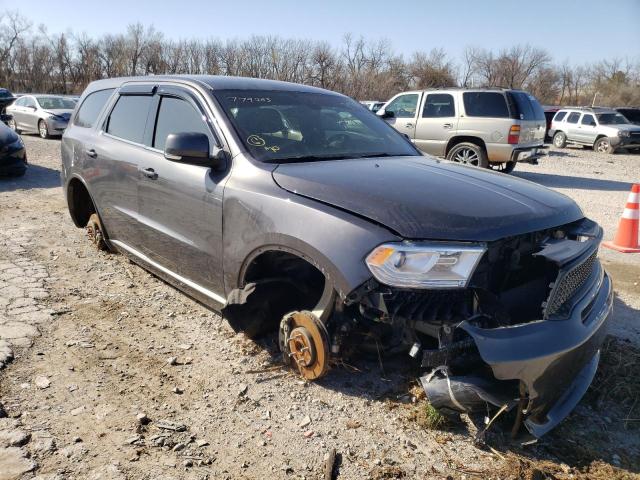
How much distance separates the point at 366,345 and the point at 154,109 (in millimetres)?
2508

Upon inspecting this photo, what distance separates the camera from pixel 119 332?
12.0 ft

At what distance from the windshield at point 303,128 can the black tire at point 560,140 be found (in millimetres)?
19749

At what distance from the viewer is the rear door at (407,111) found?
40.0 ft

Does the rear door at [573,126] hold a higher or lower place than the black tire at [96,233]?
higher

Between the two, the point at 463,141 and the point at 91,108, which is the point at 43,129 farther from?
the point at 91,108

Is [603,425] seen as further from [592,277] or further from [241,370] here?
[241,370]

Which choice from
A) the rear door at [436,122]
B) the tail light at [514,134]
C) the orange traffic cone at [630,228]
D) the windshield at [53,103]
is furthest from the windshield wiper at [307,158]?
the windshield at [53,103]

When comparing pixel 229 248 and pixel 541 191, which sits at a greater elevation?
pixel 541 191

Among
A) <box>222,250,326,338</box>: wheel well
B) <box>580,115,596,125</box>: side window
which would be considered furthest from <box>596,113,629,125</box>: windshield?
<box>222,250,326,338</box>: wheel well

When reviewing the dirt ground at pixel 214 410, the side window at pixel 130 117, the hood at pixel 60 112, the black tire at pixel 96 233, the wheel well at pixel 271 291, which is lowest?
the dirt ground at pixel 214 410

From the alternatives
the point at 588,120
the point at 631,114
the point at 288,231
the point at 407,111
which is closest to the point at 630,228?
the point at 288,231

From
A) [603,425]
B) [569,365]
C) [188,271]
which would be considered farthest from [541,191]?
[188,271]

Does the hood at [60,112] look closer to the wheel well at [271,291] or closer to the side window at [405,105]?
the side window at [405,105]

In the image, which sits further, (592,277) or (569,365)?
(592,277)
